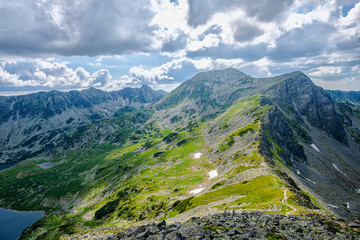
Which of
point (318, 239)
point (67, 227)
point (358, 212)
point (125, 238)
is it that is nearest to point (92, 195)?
point (67, 227)

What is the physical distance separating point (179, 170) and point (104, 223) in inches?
2984

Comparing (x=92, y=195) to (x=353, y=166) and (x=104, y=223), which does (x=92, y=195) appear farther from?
(x=353, y=166)

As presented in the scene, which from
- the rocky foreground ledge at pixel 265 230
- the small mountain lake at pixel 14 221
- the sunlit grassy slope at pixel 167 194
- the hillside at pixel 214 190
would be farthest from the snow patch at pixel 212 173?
the small mountain lake at pixel 14 221

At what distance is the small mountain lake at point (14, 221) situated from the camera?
13925 centimetres

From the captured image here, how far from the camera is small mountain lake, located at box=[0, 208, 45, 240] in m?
139

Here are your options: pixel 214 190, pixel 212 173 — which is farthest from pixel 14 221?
pixel 214 190

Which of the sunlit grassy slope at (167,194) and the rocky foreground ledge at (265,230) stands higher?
the rocky foreground ledge at (265,230)

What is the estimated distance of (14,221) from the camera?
15450 centimetres

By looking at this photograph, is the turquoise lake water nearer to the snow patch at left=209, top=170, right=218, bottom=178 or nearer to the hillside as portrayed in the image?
the hillside

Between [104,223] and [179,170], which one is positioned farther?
A: [179,170]

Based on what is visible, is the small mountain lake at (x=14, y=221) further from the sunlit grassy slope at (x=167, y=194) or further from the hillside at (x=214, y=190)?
the sunlit grassy slope at (x=167, y=194)

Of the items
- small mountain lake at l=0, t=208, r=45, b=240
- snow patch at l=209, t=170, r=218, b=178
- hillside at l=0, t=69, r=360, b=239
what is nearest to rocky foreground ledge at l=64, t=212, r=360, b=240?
hillside at l=0, t=69, r=360, b=239

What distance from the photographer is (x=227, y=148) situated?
161500 mm

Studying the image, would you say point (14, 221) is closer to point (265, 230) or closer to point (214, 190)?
point (214, 190)
